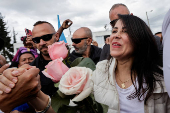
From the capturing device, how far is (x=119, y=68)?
4.68ft

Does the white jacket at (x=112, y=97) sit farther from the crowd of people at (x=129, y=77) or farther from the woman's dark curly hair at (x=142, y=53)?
the woman's dark curly hair at (x=142, y=53)

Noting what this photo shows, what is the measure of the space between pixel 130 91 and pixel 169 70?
0.81 metres

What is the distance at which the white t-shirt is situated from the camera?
1.17 meters

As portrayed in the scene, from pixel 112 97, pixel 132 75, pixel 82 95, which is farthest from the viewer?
pixel 132 75

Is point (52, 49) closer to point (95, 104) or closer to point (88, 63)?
point (88, 63)

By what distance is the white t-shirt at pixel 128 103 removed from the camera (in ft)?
3.85

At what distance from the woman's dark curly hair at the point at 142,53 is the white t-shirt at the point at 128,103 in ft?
0.16

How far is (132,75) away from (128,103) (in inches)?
11.3

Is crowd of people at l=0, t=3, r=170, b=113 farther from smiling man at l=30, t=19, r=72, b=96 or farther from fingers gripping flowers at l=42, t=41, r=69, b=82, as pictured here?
smiling man at l=30, t=19, r=72, b=96

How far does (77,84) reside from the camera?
22.8 inches

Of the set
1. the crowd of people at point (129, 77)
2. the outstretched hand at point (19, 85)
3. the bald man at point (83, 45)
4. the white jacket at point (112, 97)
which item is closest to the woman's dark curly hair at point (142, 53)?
the crowd of people at point (129, 77)

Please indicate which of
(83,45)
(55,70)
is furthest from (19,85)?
(83,45)

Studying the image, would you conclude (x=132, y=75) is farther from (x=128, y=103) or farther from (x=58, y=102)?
(x=58, y=102)

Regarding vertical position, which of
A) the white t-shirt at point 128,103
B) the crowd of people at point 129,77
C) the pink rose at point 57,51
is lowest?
the white t-shirt at point 128,103
